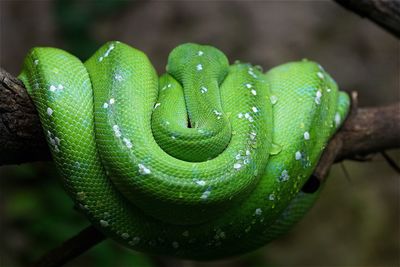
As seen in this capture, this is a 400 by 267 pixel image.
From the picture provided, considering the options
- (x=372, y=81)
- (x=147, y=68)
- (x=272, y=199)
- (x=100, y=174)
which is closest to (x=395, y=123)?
(x=272, y=199)

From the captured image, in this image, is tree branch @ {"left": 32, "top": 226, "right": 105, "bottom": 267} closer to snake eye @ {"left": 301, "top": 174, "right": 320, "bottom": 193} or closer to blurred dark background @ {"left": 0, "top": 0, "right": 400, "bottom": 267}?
snake eye @ {"left": 301, "top": 174, "right": 320, "bottom": 193}

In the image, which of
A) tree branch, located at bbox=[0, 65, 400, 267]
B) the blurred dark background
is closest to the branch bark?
tree branch, located at bbox=[0, 65, 400, 267]

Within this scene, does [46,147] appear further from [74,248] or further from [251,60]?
[251,60]

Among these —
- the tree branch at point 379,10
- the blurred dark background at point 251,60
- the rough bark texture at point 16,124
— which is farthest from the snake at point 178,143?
the blurred dark background at point 251,60

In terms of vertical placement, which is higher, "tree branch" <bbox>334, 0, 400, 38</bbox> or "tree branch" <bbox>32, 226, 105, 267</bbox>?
"tree branch" <bbox>334, 0, 400, 38</bbox>

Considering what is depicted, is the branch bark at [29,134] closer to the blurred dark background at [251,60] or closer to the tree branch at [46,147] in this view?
the tree branch at [46,147]

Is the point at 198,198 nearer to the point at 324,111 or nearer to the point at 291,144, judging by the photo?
the point at 291,144

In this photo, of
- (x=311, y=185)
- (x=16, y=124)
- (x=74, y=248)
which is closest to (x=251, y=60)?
(x=311, y=185)
